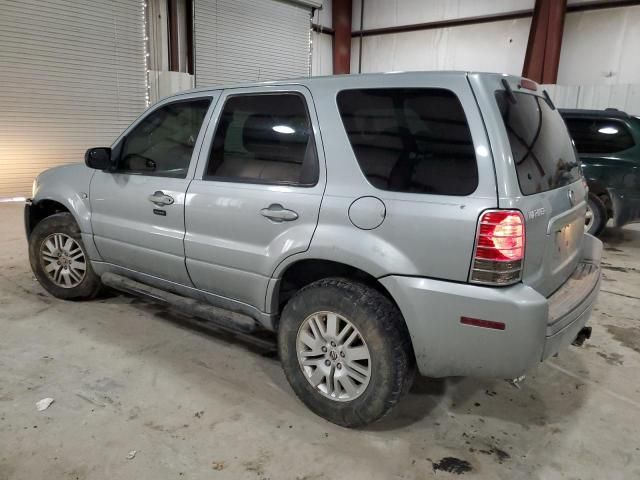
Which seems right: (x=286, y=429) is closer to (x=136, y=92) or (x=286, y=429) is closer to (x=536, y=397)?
(x=536, y=397)

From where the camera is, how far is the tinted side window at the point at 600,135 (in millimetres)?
6018

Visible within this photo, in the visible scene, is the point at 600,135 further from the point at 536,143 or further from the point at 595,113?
the point at 536,143

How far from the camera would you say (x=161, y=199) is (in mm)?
3031

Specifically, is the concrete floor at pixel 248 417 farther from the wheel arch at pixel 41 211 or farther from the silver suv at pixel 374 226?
the wheel arch at pixel 41 211

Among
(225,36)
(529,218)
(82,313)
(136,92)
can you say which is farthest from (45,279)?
(225,36)

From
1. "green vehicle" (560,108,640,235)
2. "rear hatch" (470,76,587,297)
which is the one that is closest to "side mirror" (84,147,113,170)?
"rear hatch" (470,76,587,297)

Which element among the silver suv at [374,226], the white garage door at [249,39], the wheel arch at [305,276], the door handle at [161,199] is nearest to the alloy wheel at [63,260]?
the silver suv at [374,226]

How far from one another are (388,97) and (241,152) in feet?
3.14

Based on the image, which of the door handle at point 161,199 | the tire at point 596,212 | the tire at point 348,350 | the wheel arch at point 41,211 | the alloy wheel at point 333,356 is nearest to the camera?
the tire at point 348,350

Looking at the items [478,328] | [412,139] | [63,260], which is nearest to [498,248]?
[478,328]

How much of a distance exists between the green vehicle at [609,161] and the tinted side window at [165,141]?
489 centimetres

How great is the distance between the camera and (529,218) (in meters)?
1.98

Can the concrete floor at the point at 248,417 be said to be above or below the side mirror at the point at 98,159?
below

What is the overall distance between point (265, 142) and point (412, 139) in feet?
2.97
